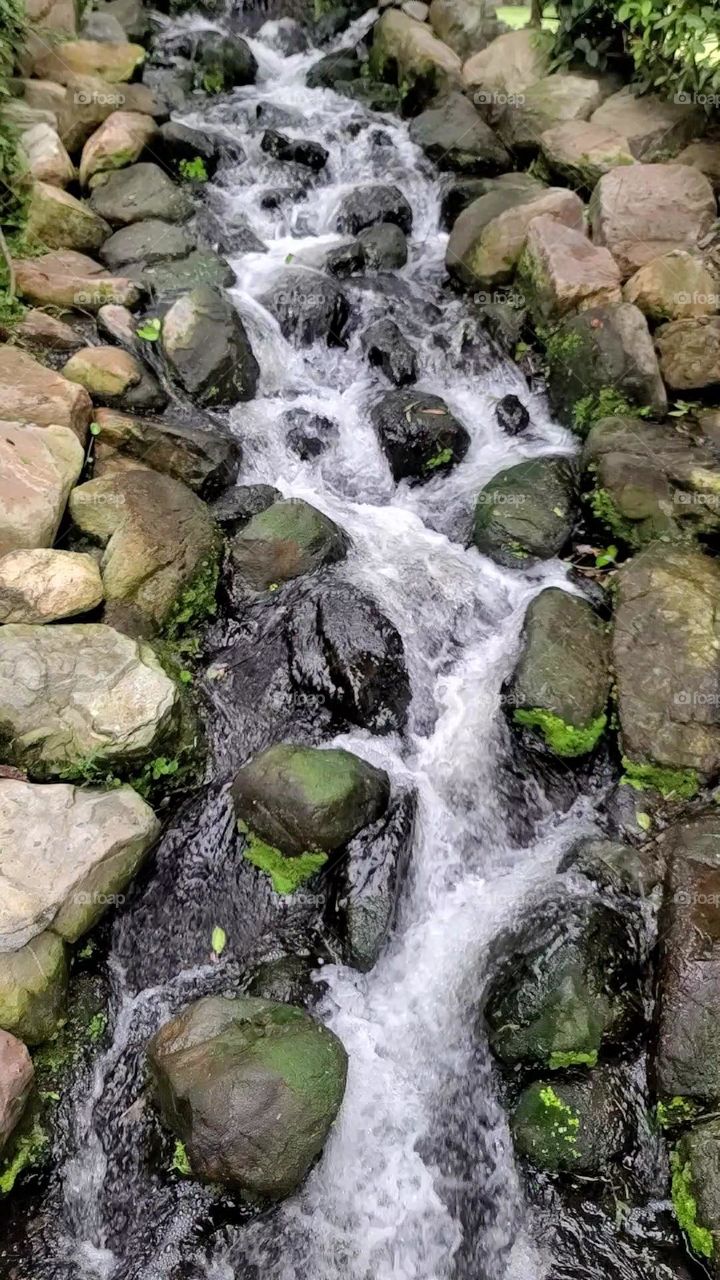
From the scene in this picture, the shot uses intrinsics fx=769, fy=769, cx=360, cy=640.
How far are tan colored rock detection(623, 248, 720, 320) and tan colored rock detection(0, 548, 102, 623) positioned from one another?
5880mm

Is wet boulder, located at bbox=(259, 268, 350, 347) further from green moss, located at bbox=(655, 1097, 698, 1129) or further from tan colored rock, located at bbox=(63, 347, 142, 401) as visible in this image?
green moss, located at bbox=(655, 1097, 698, 1129)

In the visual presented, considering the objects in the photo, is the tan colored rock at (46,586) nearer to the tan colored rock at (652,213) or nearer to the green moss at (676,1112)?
the green moss at (676,1112)

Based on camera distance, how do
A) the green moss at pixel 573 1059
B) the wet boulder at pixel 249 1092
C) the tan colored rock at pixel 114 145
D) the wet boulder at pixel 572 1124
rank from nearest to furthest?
the wet boulder at pixel 249 1092 → the wet boulder at pixel 572 1124 → the green moss at pixel 573 1059 → the tan colored rock at pixel 114 145

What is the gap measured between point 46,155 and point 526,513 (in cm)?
711

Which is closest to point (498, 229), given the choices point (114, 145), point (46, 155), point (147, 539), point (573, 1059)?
point (114, 145)

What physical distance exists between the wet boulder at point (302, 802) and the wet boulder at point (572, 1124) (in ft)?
5.82

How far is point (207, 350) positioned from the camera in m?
7.59

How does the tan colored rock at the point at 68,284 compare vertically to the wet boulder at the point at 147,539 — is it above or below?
above

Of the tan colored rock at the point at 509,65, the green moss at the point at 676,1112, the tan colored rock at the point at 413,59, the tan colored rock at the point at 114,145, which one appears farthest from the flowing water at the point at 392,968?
the tan colored rock at the point at 413,59

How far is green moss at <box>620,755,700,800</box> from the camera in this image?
5.23 meters

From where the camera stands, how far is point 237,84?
12.4m

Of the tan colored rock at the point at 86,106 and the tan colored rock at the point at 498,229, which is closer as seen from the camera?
the tan colored rock at the point at 498,229

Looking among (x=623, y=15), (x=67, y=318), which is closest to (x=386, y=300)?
(x=67, y=318)

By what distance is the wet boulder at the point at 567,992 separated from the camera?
4.19 meters
